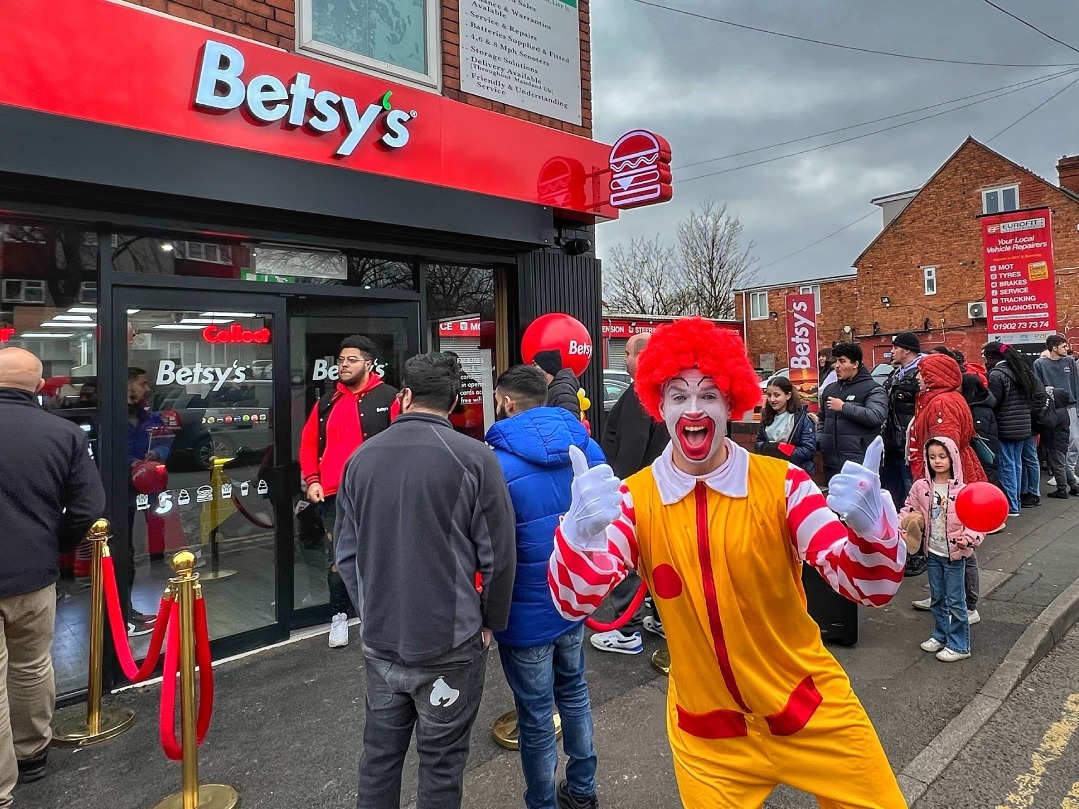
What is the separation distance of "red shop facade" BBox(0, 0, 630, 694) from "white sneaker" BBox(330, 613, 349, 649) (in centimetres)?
32

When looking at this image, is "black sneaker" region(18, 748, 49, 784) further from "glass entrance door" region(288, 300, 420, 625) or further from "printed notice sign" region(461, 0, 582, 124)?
"printed notice sign" region(461, 0, 582, 124)

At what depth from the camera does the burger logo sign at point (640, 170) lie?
218 inches

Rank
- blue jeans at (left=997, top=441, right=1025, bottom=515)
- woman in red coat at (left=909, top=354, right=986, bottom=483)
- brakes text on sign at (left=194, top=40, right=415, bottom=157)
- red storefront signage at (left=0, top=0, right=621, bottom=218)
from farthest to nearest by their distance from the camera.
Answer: blue jeans at (left=997, top=441, right=1025, bottom=515)
woman in red coat at (left=909, top=354, right=986, bottom=483)
brakes text on sign at (left=194, top=40, right=415, bottom=157)
red storefront signage at (left=0, top=0, right=621, bottom=218)

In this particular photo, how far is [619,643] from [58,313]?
3.92m

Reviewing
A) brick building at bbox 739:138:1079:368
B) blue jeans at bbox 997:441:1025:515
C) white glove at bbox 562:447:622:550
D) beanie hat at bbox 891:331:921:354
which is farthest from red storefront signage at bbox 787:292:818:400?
brick building at bbox 739:138:1079:368

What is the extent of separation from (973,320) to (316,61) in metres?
26.9

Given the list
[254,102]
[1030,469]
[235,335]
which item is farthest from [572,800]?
[1030,469]

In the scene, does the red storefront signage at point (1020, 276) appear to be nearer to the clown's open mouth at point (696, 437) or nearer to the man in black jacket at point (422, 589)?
the clown's open mouth at point (696, 437)

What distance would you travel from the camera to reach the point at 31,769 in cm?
305

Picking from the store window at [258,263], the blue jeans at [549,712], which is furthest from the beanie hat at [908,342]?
the blue jeans at [549,712]

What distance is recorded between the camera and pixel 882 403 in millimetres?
5398

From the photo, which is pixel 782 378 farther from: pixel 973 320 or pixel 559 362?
pixel 973 320

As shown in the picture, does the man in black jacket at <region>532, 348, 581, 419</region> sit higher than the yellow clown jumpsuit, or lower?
higher

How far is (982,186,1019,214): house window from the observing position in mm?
24094
